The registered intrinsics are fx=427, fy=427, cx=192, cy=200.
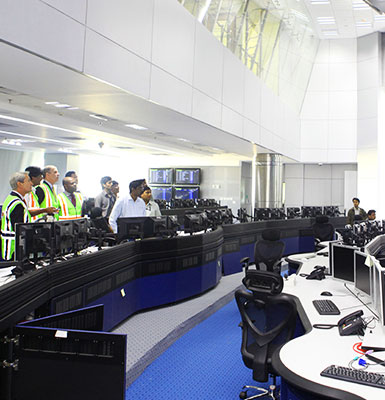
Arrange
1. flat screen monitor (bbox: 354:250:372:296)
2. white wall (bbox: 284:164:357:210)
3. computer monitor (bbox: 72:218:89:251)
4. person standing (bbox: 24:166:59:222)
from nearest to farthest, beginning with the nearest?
flat screen monitor (bbox: 354:250:372:296) < computer monitor (bbox: 72:218:89:251) < person standing (bbox: 24:166:59:222) < white wall (bbox: 284:164:357:210)

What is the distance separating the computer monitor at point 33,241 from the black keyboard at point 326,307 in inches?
92.4

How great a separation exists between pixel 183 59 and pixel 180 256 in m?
3.18

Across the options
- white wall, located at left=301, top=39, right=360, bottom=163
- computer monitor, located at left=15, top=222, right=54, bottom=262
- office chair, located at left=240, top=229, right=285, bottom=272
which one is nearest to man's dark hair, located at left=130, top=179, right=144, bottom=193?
office chair, located at left=240, top=229, right=285, bottom=272

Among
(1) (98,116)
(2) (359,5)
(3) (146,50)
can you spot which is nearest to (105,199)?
(1) (98,116)

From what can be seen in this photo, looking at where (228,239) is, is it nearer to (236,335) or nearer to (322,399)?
(236,335)

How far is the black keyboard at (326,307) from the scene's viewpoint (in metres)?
3.50

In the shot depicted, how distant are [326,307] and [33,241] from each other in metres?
2.57

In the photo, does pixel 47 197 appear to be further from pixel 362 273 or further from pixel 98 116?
pixel 362 273

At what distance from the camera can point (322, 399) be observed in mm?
2154

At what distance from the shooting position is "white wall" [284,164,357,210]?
18.0 metres

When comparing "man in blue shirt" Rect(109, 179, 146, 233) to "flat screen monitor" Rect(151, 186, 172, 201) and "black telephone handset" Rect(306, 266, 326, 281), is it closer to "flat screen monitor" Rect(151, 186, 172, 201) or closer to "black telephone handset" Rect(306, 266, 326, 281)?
"black telephone handset" Rect(306, 266, 326, 281)

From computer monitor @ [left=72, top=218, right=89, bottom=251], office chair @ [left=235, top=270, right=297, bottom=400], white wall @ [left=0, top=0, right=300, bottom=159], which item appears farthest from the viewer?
computer monitor @ [left=72, top=218, right=89, bottom=251]

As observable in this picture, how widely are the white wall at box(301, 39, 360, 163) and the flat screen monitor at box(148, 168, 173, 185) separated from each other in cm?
582

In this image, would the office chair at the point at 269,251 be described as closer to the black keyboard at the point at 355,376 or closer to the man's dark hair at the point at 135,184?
the man's dark hair at the point at 135,184
